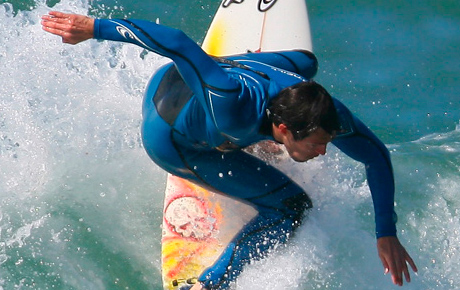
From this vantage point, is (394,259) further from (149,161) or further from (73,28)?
(149,161)

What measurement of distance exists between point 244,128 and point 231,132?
6cm

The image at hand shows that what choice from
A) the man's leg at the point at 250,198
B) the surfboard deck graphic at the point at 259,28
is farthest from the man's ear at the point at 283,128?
the surfboard deck graphic at the point at 259,28

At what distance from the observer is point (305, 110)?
2.64m

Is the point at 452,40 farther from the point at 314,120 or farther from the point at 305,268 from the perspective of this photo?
the point at 314,120

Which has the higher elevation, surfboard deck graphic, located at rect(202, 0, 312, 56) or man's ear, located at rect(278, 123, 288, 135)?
man's ear, located at rect(278, 123, 288, 135)

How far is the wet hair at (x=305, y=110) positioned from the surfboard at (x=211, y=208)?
36.9 inches

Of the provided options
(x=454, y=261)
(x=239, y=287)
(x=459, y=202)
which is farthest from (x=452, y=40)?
(x=239, y=287)

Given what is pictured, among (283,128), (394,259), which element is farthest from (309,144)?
(394,259)

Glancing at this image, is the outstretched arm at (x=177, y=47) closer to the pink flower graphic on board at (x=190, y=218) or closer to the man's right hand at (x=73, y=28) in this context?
the man's right hand at (x=73, y=28)

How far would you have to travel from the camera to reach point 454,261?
12.9ft

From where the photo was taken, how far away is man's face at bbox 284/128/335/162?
271cm

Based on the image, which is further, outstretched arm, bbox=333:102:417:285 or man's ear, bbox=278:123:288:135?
outstretched arm, bbox=333:102:417:285

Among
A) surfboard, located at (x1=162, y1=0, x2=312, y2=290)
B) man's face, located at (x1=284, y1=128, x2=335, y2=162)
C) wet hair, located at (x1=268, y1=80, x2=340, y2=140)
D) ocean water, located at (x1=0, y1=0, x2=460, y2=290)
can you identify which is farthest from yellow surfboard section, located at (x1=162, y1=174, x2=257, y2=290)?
wet hair, located at (x1=268, y1=80, x2=340, y2=140)

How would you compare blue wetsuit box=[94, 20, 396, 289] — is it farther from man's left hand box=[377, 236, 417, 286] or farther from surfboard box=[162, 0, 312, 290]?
surfboard box=[162, 0, 312, 290]
